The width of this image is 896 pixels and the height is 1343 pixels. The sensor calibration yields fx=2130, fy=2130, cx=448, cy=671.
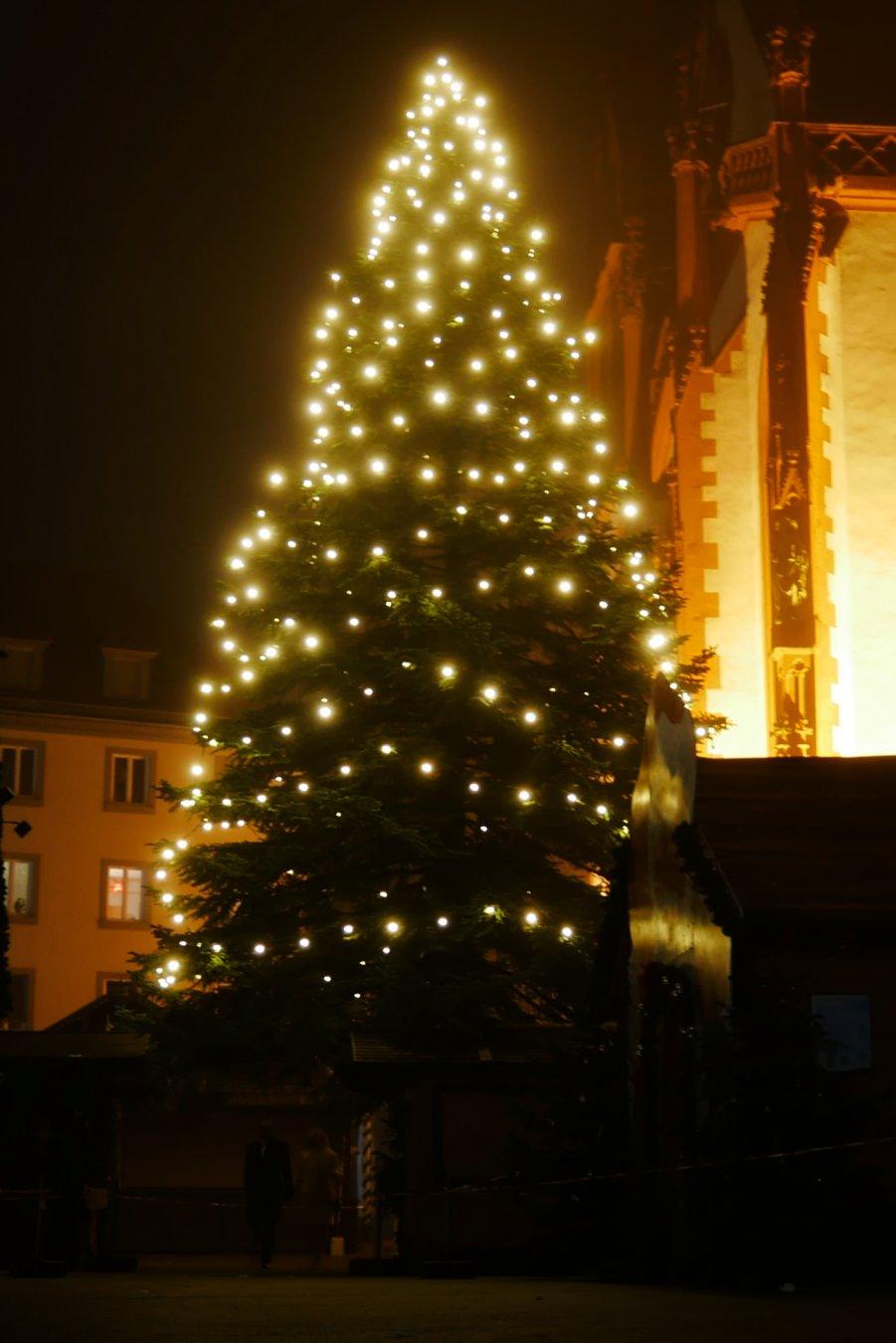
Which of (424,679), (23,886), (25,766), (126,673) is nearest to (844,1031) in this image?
(424,679)

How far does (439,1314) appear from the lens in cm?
1151

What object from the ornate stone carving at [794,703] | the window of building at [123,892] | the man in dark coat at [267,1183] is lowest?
the man in dark coat at [267,1183]

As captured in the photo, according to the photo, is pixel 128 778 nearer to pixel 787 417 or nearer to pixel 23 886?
pixel 23 886

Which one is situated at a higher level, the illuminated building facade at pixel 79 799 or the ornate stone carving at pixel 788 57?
the ornate stone carving at pixel 788 57

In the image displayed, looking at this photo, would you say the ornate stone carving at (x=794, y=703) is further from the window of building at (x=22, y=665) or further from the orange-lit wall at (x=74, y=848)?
the window of building at (x=22, y=665)

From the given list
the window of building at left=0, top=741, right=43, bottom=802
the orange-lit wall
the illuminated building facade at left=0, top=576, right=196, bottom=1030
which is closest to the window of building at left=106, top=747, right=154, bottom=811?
the illuminated building facade at left=0, top=576, right=196, bottom=1030

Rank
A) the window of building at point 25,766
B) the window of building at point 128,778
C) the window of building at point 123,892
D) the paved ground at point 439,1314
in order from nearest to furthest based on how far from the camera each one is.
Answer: the paved ground at point 439,1314 → the window of building at point 123,892 → the window of building at point 25,766 → the window of building at point 128,778

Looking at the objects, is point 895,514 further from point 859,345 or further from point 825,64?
point 825,64

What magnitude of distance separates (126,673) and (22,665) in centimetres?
293

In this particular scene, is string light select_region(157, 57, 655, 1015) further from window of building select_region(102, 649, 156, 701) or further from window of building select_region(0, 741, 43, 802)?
window of building select_region(102, 649, 156, 701)

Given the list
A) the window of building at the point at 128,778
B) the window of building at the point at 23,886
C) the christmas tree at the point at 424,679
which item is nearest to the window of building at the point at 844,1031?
the christmas tree at the point at 424,679

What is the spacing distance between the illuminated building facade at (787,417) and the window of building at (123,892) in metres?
24.2

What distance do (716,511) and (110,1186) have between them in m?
16.1

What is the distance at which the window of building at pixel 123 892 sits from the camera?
5519cm
